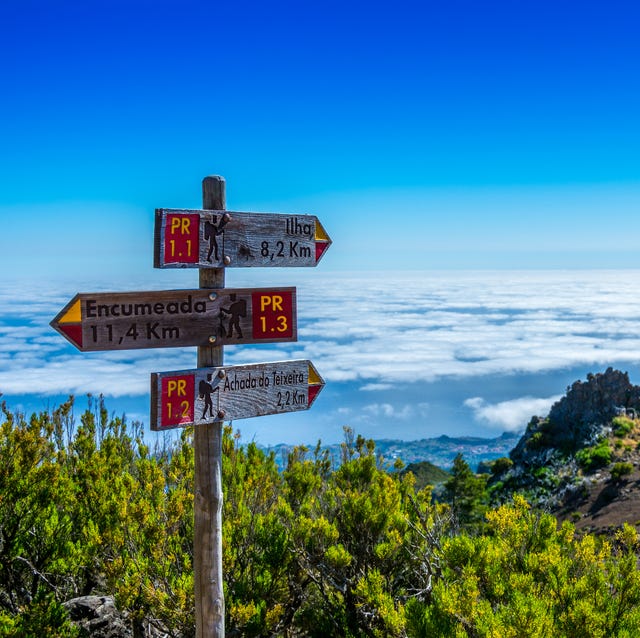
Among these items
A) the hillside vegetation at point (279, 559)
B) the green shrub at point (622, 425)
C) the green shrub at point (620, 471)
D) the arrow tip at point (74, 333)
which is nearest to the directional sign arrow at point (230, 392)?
the arrow tip at point (74, 333)

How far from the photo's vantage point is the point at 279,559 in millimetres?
5898

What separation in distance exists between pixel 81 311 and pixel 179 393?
70cm

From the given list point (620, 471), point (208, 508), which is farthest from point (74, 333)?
point (620, 471)

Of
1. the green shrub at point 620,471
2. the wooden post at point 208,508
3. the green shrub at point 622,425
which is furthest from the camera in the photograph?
→ the green shrub at point 622,425

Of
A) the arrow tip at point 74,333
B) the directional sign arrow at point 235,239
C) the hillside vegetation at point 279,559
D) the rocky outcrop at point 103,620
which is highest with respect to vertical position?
the directional sign arrow at point 235,239

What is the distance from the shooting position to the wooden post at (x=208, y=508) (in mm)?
4164

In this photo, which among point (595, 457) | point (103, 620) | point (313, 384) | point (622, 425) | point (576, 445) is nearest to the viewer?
point (313, 384)

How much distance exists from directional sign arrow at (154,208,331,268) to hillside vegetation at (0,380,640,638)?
240cm

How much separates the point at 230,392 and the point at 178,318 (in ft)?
1.77

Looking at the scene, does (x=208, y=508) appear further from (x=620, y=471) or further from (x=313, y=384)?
(x=620, y=471)

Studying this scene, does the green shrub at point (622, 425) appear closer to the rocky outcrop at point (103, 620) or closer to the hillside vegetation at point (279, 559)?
the hillside vegetation at point (279, 559)

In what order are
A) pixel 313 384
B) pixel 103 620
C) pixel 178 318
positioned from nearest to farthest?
pixel 178 318
pixel 313 384
pixel 103 620

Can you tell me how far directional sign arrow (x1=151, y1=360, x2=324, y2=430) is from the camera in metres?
3.89

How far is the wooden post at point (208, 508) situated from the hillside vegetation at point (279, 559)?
0.94m
